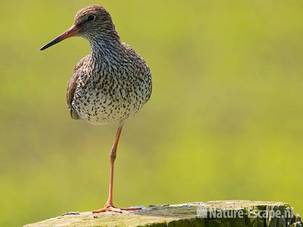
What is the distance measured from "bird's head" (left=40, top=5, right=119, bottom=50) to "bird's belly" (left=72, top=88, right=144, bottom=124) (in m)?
0.63

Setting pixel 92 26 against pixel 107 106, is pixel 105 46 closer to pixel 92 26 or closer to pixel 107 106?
pixel 92 26

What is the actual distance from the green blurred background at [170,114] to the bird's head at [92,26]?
6639 millimetres

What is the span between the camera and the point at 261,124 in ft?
80.2

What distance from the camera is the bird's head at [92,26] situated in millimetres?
13266

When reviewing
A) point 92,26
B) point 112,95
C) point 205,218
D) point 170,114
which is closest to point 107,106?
point 112,95

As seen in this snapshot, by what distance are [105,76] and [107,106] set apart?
0.33m

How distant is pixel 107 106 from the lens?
43.2ft

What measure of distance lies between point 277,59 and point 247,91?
2035mm

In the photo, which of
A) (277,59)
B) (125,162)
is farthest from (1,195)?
(277,59)

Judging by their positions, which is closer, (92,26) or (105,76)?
(105,76)

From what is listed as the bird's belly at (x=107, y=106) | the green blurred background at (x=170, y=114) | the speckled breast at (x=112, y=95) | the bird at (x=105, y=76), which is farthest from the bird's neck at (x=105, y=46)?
the green blurred background at (x=170, y=114)

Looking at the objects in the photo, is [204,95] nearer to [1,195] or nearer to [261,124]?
[261,124]

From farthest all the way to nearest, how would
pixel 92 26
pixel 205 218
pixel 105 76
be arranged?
pixel 92 26
pixel 105 76
pixel 205 218

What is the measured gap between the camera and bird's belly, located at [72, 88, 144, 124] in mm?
13172
